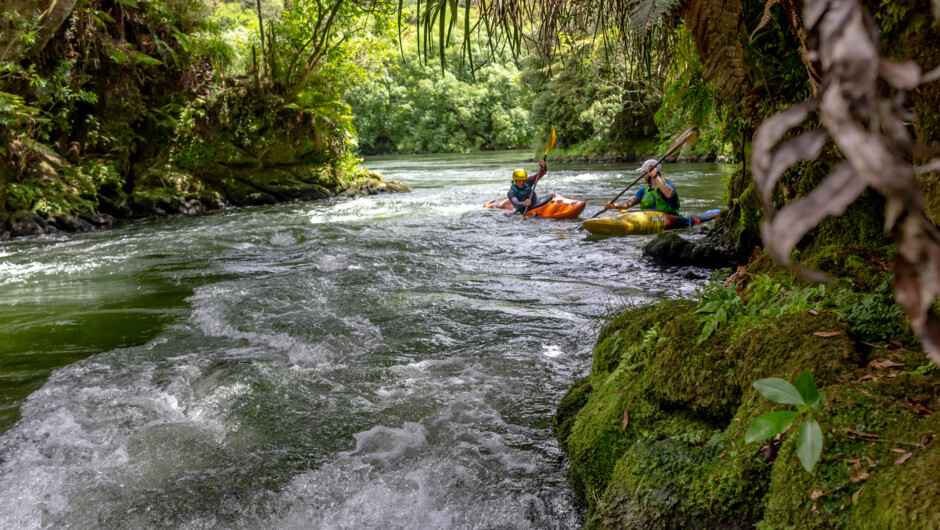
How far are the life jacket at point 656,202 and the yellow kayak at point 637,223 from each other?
0.24m

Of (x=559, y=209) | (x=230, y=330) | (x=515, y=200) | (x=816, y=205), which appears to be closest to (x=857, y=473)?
(x=816, y=205)

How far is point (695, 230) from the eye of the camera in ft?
29.1

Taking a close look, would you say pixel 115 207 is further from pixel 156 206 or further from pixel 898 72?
pixel 898 72

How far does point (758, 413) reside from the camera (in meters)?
1.90

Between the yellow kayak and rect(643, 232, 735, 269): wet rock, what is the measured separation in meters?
1.75

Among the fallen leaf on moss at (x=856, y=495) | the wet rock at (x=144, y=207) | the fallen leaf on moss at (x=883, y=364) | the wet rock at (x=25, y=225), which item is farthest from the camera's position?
the wet rock at (x=144, y=207)

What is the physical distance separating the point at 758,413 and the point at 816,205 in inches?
68.6

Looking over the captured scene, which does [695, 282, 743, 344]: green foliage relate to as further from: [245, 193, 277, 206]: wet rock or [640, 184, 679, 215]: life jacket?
[245, 193, 277, 206]: wet rock

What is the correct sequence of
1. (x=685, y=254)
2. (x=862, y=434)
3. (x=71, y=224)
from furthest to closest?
(x=71, y=224) < (x=685, y=254) < (x=862, y=434)

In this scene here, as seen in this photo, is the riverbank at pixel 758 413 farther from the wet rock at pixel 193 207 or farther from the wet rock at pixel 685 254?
the wet rock at pixel 193 207

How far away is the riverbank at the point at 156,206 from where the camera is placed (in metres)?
10.2

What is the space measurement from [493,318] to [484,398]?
1579 millimetres

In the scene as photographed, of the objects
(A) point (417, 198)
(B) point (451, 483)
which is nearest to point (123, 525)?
(B) point (451, 483)

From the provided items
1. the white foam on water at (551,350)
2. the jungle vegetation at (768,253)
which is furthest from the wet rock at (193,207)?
the white foam on water at (551,350)
